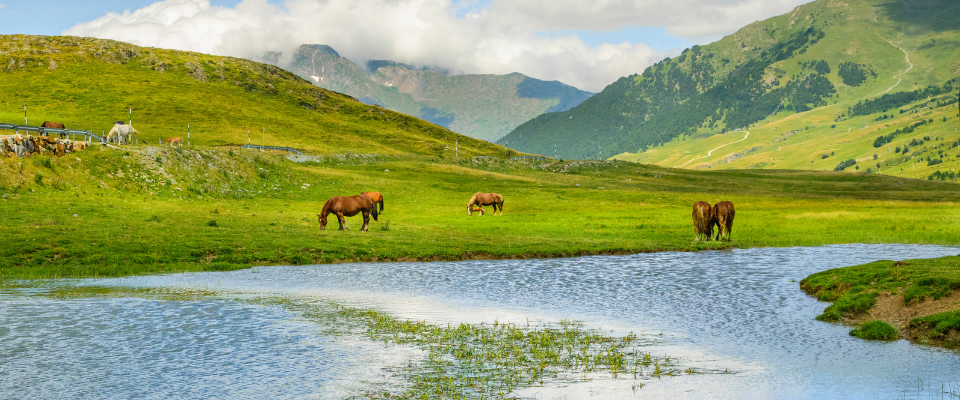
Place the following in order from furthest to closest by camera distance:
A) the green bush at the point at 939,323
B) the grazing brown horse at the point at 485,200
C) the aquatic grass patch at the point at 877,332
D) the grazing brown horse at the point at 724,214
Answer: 1. the grazing brown horse at the point at 485,200
2. the grazing brown horse at the point at 724,214
3. the aquatic grass patch at the point at 877,332
4. the green bush at the point at 939,323

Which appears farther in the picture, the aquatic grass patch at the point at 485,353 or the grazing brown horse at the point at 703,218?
the grazing brown horse at the point at 703,218

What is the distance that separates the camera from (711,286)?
29438 millimetres

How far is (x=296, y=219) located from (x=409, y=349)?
117ft

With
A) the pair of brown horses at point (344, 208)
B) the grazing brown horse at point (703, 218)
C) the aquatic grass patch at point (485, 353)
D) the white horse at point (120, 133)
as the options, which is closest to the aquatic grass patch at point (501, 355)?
the aquatic grass patch at point (485, 353)

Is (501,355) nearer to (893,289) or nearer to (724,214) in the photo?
(893,289)

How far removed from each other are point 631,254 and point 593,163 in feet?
360

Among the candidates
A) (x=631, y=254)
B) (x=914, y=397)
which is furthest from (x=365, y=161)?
(x=914, y=397)

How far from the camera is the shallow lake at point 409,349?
14.3 m

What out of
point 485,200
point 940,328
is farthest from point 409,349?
point 485,200

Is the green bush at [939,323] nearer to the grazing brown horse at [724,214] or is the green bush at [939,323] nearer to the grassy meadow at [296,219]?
the grassy meadow at [296,219]

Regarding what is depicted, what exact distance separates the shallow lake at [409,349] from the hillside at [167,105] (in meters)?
104

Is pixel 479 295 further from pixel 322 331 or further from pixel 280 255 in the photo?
pixel 280 255

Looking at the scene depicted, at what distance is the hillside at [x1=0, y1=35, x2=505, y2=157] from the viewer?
140 metres

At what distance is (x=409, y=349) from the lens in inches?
702
